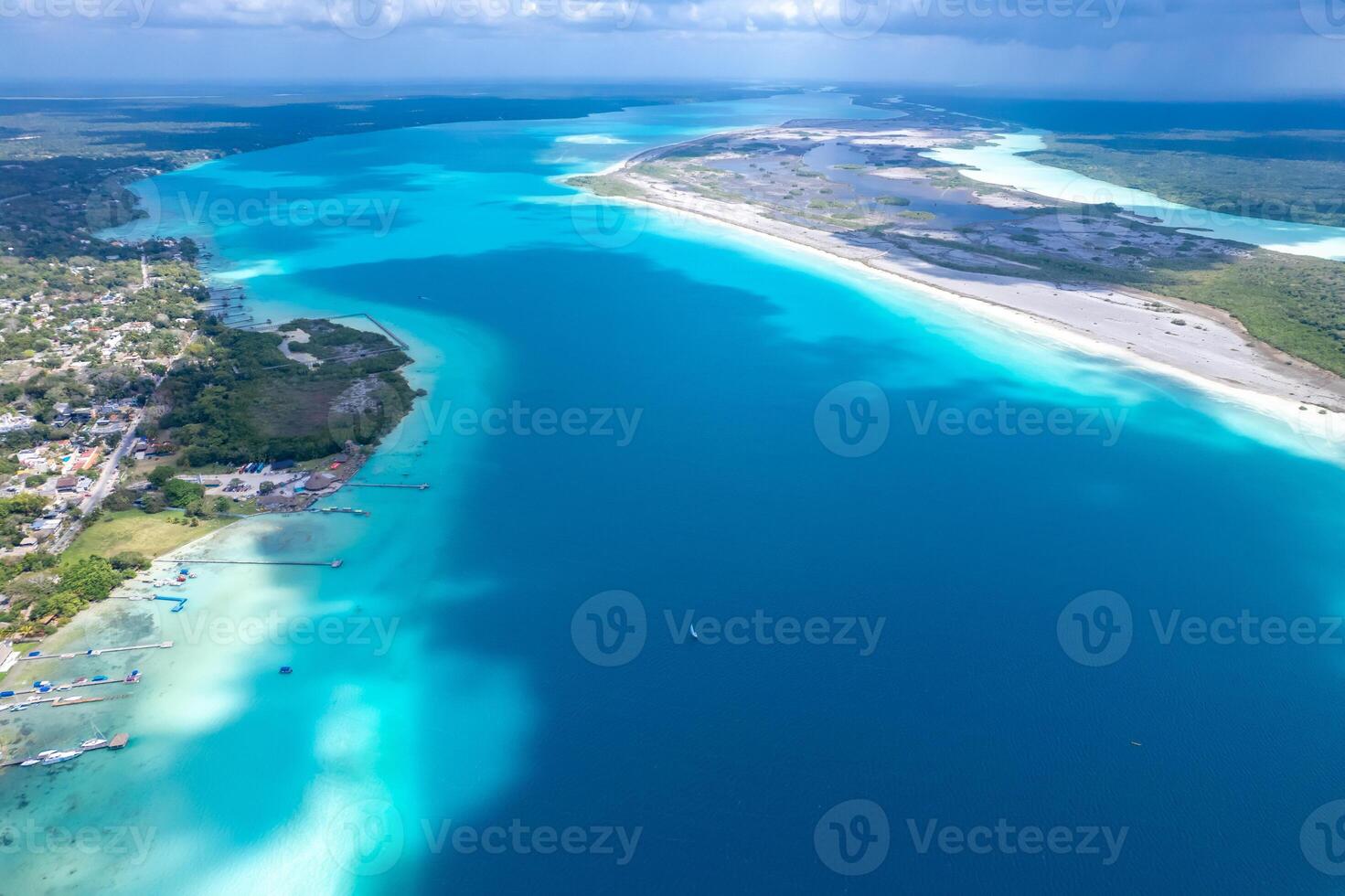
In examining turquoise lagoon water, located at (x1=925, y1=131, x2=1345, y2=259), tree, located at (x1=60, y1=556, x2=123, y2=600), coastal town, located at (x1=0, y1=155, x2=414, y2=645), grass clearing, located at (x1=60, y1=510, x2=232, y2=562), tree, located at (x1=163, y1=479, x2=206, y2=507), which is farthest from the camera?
turquoise lagoon water, located at (x1=925, y1=131, x2=1345, y2=259)

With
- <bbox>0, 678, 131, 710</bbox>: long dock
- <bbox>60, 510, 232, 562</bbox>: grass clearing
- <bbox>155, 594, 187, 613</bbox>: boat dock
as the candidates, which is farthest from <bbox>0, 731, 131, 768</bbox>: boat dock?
<bbox>60, 510, 232, 562</bbox>: grass clearing

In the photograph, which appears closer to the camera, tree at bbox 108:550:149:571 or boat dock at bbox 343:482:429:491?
tree at bbox 108:550:149:571

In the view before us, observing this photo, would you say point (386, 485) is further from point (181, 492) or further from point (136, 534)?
point (136, 534)

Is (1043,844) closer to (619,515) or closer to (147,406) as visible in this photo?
(619,515)

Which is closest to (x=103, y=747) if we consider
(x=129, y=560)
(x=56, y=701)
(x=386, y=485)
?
(x=56, y=701)

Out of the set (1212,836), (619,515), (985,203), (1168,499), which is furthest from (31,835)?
(985,203)

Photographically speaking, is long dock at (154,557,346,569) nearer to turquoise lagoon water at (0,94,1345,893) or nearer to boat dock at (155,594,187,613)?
turquoise lagoon water at (0,94,1345,893)

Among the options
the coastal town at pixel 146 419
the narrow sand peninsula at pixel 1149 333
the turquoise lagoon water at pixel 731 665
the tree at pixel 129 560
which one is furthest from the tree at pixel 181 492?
the narrow sand peninsula at pixel 1149 333
